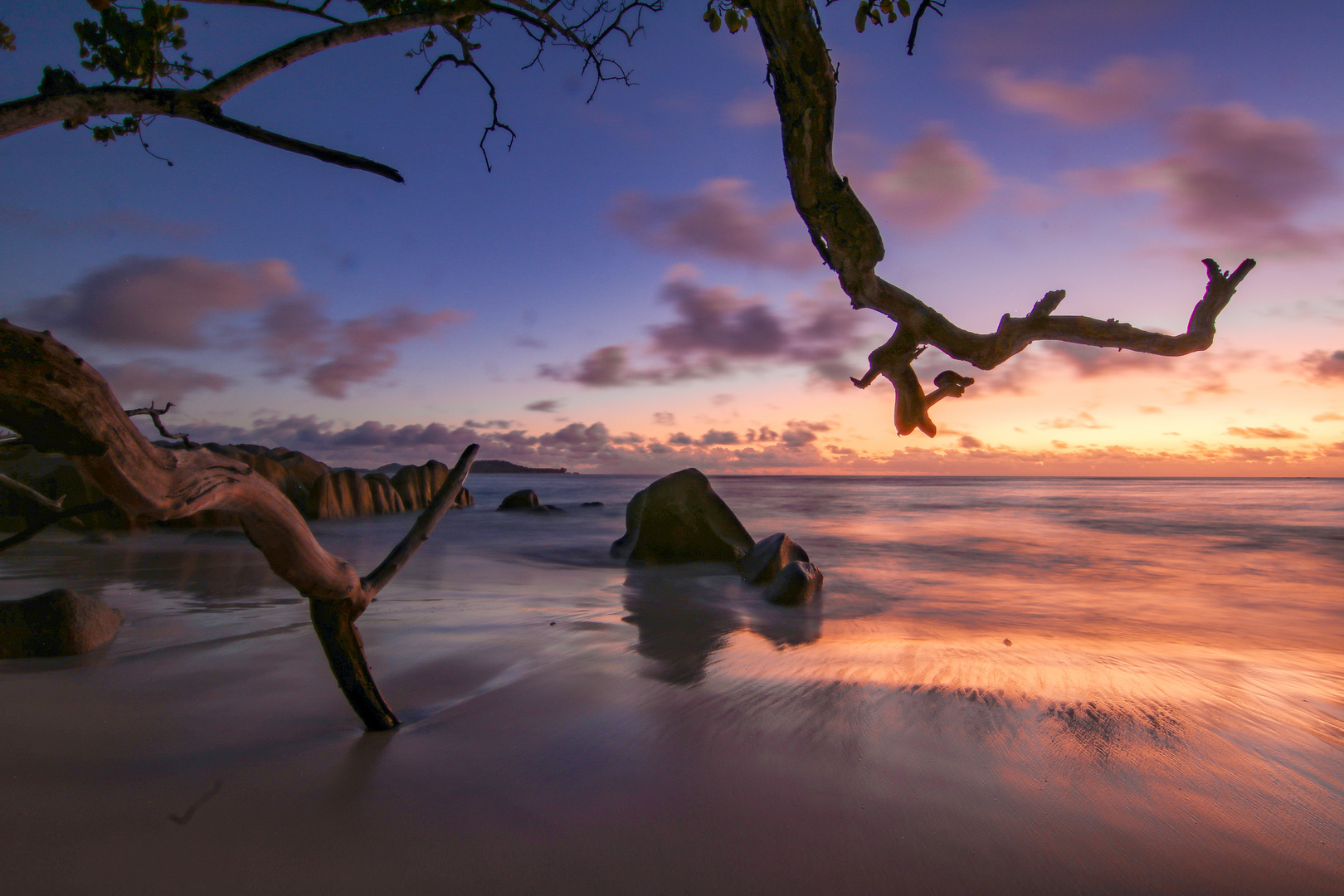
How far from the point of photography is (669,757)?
8.93ft

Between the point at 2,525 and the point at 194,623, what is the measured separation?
972 centimetres

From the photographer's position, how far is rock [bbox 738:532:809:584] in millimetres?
7633

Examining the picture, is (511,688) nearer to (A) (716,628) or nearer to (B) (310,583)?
(B) (310,583)

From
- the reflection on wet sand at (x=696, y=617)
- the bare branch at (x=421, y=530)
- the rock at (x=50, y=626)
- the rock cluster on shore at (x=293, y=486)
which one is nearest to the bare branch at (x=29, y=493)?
the bare branch at (x=421, y=530)

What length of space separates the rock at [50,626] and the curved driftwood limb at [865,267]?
530cm

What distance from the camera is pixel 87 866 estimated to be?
6.15 feet

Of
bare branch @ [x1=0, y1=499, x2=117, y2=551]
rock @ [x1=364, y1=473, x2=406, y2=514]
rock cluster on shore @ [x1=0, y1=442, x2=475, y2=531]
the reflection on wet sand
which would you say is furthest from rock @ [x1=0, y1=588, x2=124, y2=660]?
rock @ [x1=364, y1=473, x2=406, y2=514]

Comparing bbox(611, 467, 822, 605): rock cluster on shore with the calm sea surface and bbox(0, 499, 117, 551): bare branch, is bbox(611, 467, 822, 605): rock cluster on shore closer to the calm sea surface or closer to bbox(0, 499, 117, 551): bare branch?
the calm sea surface

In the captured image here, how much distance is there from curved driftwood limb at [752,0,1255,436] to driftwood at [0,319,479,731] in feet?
7.00

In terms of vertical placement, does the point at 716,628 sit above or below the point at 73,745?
below

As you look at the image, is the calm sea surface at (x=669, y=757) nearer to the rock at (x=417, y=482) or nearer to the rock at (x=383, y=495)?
the rock at (x=383, y=495)

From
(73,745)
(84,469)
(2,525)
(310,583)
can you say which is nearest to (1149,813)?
(310,583)

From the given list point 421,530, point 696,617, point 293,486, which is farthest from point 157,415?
point 293,486

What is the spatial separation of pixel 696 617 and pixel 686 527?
314 centimetres
